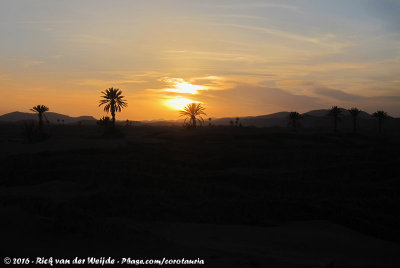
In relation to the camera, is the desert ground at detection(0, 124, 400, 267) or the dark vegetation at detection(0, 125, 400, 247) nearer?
the desert ground at detection(0, 124, 400, 267)

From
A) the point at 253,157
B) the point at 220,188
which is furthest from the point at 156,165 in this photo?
the point at 253,157

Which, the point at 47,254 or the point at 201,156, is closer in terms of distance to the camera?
the point at 47,254

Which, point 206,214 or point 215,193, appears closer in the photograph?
point 206,214

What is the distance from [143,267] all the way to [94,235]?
178 centimetres

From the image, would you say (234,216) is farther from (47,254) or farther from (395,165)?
(395,165)

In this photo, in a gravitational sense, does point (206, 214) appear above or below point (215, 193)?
below

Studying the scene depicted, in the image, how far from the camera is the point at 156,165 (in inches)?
905

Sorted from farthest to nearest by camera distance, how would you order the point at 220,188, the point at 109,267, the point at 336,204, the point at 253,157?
the point at 253,157, the point at 220,188, the point at 336,204, the point at 109,267

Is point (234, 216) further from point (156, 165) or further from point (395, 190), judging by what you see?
point (156, 165)

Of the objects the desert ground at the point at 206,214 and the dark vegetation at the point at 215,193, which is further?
the dark vegetation at the point at 215,193

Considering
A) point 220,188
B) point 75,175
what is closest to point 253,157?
point 220,188

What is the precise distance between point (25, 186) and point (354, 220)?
1491 centimetres

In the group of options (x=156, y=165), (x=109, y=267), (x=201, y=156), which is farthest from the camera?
(x=201, y=156)

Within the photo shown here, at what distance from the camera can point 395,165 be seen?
23078 mm
